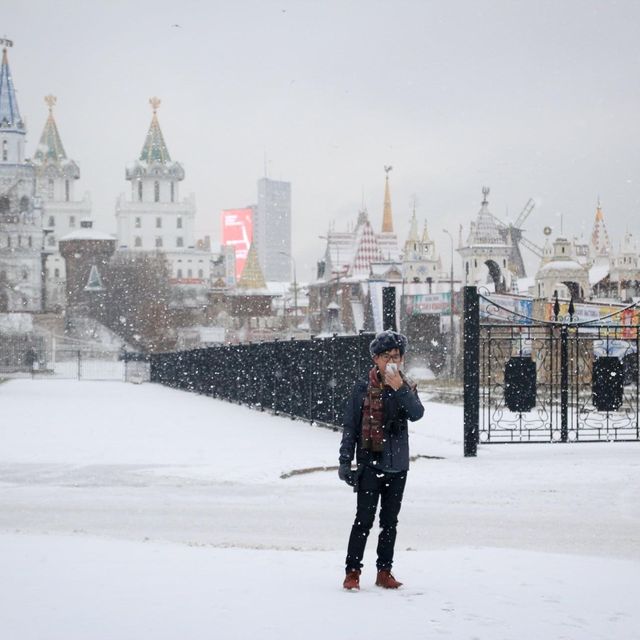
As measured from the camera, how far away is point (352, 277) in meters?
112

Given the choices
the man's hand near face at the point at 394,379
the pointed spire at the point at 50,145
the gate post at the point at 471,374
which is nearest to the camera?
the man's hand near face at the point at 394,379

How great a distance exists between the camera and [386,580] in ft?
21.1

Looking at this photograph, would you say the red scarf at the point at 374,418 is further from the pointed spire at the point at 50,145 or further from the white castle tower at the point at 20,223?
the pointed spire at the point at 50,145

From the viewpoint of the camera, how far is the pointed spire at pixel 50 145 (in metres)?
169

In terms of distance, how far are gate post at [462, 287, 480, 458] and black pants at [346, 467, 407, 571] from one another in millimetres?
8418

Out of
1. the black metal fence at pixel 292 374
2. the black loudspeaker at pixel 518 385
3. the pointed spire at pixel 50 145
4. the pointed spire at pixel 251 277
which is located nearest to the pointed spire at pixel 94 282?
the pointed spire at pixel 251 277

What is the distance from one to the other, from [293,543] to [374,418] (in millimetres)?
2531

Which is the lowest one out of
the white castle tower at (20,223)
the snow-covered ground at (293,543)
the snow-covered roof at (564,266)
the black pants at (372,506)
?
the snow-covered ground at (293,543)

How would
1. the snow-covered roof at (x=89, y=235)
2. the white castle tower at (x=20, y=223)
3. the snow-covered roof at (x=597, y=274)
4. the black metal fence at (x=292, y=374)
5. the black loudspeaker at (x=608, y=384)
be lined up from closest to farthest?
the black loudspeaker at (x=608, y=384) → the black metal fence at (x=292, y=374) → the white castle tower at (x=20, y=223) → the snow-covered roof at (x=597, y=274) → the snow-covered roof at (x=89, y=235)

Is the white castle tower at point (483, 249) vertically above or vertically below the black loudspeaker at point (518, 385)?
above

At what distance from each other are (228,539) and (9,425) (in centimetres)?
1322

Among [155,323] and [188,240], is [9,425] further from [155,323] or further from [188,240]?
[188,240]

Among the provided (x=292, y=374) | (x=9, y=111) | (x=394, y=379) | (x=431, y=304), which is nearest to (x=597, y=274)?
(x=431, y=304)

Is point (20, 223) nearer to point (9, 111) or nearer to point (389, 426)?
point (9, 111)
